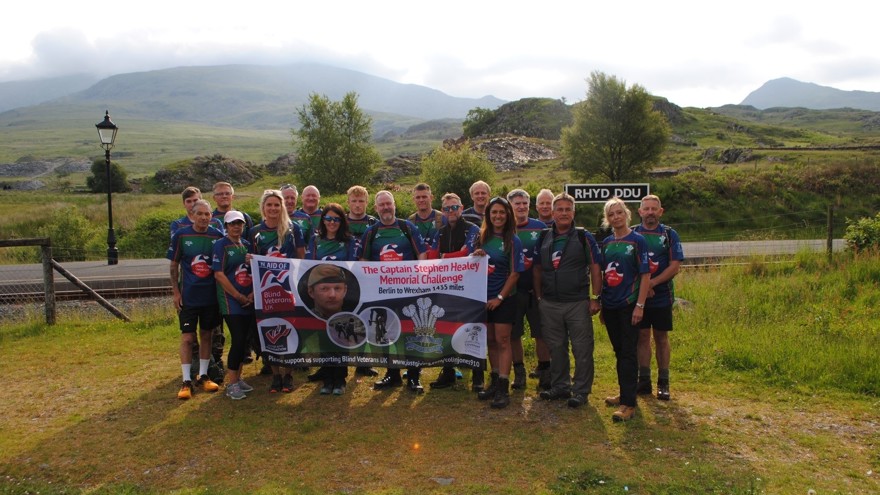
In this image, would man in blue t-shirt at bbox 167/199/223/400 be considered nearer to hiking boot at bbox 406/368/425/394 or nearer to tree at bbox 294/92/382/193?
hiking boot at bbox 406/368/425/394

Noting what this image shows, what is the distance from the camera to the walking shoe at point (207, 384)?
24.8ft

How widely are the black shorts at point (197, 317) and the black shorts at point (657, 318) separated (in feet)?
17.5

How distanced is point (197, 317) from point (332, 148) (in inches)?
1792

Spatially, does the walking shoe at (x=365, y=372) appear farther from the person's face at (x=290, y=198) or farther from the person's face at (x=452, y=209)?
the person's face at (x=290, y=198)

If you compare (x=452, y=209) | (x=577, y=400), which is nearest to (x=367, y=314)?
(x=452, y=209)

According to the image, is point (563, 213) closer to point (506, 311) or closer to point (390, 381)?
point (506, 311)

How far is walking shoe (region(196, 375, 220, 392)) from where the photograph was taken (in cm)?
757

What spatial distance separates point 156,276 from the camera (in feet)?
55.0

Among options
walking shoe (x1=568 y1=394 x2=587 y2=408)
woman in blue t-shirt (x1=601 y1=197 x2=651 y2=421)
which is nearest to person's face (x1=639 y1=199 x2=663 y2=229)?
woman in blue t-shirt (x1=601 y1=197 x2=651 y2=421)

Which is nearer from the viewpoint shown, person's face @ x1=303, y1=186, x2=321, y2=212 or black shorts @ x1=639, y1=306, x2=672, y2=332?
black shorts @ x1=639, y1=306, x2=672, y2=332

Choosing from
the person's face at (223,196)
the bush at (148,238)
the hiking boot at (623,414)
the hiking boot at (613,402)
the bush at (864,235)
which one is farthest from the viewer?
the bush at (148,238)

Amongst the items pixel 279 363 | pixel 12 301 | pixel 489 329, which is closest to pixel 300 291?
pixel 279 363

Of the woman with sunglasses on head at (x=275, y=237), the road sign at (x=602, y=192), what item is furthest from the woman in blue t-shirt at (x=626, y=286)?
the road sign at (x=602, y=192)

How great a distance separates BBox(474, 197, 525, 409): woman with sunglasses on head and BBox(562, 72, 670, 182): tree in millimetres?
38379
